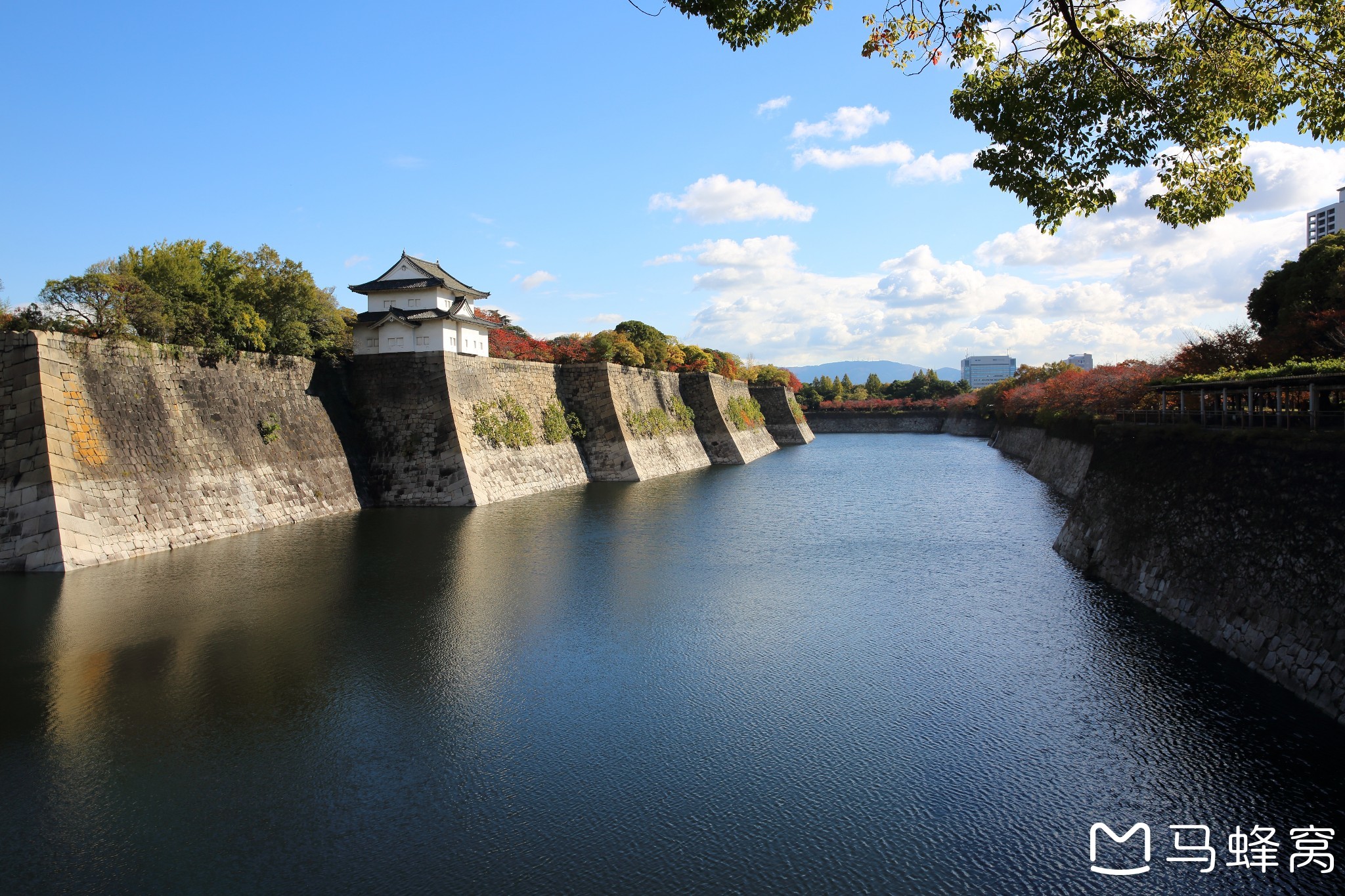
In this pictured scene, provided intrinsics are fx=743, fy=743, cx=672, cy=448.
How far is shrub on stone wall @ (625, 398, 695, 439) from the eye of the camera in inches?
1118

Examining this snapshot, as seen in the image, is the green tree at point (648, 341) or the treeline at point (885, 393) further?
the treeline at point (885, 393)

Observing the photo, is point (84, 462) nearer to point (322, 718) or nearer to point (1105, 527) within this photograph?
point (322, 718)

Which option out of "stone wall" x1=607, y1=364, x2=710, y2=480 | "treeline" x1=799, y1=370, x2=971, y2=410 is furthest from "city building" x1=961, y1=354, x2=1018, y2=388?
"stone wall" x1=607, y1=364, x2=710, y2=480

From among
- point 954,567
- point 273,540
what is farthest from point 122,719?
point 954,567

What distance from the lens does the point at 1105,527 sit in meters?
11.2

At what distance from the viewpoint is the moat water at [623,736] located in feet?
14.8

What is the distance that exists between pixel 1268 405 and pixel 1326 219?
3812cm

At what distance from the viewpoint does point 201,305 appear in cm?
1647

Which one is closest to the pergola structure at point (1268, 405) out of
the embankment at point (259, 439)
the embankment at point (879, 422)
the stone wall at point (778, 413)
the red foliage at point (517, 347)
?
the embankment at point (259, 439)

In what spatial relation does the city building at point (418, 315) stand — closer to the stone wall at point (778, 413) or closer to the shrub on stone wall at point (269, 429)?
the shrub on stone wall at point (269, 429)

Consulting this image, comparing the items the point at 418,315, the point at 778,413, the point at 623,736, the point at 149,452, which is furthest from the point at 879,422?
the point at 623,736

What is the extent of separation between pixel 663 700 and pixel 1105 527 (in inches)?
315

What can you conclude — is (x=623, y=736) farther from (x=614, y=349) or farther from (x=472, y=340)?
(x=614, y=349)

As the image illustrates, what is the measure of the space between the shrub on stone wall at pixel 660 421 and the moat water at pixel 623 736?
1681 centimetres
